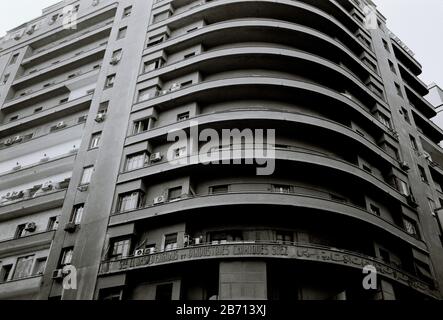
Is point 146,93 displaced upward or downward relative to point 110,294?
upward

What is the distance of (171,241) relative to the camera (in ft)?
63.4

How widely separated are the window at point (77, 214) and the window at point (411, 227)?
1783 centimetres

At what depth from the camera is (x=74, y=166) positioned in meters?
23.8

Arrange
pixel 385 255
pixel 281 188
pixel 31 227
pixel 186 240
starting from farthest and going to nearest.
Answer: pixel 31 227 → pixel 385 255 → pixel 281 188 → pixel 186 240

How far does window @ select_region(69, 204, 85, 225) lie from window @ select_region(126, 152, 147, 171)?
3.16 metres

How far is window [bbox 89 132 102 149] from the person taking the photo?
2422 centimetres

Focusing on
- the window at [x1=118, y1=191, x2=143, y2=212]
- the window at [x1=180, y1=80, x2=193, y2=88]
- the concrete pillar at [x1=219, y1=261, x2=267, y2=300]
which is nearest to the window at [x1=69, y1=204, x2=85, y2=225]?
the window at [x1=118, y1=191, x2=143, y2=212]

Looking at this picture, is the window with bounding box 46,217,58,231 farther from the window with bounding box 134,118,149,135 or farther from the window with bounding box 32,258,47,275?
the window with bounding box 134,118,149,135

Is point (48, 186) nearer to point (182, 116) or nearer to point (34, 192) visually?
point (34, 192)

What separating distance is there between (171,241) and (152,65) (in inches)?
501

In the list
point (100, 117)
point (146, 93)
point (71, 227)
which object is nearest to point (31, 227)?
point (71, 227)

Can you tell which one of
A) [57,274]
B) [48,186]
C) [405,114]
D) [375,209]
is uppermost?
[405,114]
